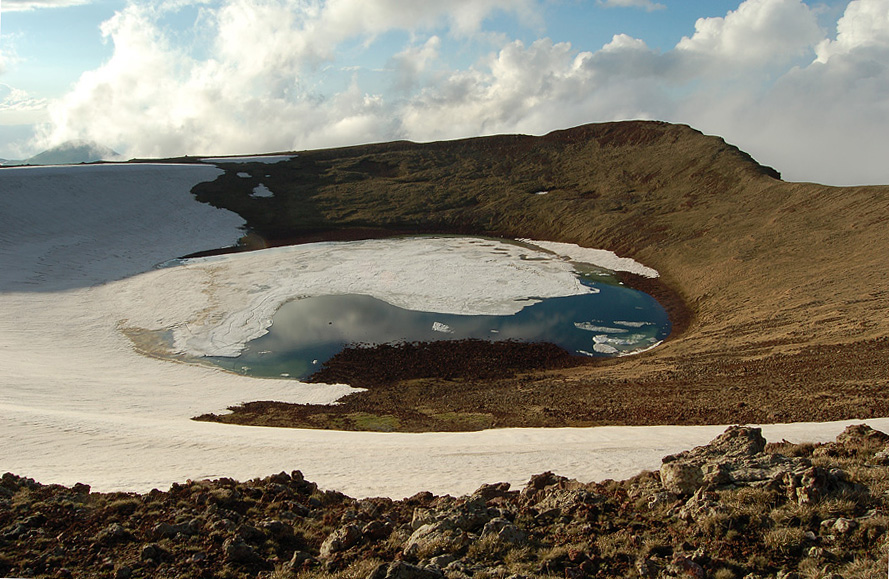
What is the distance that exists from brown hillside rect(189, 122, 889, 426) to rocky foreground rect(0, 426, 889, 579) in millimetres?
9126

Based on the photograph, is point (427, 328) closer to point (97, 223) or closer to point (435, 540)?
point (435, 540)

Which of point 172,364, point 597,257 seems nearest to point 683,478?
point 172,364

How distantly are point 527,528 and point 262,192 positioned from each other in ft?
236

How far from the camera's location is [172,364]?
2998 centimetres

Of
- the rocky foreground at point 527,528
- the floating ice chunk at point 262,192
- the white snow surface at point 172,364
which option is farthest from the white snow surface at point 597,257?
the rocky foreground at point 527,528

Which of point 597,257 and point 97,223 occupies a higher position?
point 97,223

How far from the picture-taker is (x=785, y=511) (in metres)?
8.12

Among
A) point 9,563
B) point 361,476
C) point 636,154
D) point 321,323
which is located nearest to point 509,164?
point 636,154

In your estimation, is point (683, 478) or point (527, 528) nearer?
point (527, 528)

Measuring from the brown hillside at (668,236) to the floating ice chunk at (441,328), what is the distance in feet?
23.2

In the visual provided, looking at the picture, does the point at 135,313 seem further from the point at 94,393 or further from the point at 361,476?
the point at 361,476

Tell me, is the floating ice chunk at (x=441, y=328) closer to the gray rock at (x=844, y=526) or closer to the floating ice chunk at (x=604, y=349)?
the floating ice chunk at (x=604, y=349)

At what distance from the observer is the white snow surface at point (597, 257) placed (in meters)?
48.4

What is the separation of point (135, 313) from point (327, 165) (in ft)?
166
